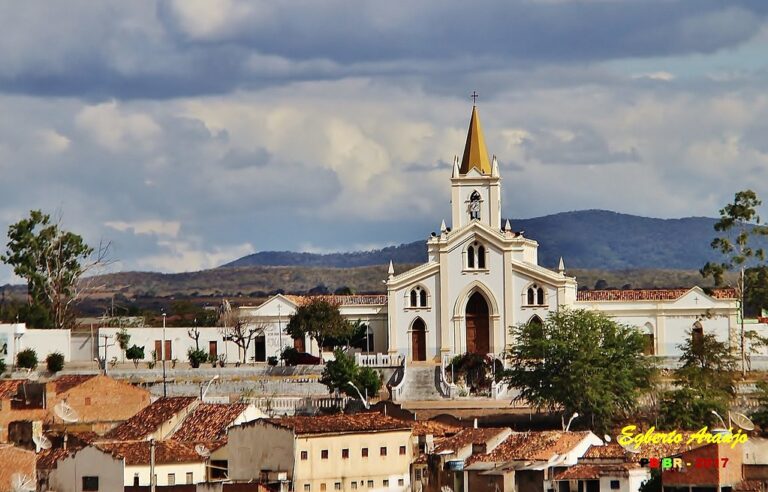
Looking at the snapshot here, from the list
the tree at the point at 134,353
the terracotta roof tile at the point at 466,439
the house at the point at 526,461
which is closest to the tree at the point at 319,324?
the tree at the point at 134,353

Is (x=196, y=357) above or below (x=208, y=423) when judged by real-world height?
above

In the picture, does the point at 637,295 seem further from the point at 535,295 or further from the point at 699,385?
the point at 699,385

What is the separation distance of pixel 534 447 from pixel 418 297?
48732 millimetres

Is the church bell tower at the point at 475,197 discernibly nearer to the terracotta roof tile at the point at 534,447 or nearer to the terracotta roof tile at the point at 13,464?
the terracotta roof tile at the point at 534,447

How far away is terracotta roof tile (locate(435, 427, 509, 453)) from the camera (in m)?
83.3

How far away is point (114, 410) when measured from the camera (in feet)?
328

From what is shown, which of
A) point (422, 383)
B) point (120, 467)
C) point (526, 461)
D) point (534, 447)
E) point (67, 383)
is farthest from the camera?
point (422, 383)

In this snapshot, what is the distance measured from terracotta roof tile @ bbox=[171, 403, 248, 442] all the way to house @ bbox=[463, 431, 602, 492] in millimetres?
10681

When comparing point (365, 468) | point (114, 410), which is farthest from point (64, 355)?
point (365, 468)

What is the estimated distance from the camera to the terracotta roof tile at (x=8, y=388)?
97.2m

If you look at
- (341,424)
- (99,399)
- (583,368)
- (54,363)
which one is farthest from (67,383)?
→ (341,424)

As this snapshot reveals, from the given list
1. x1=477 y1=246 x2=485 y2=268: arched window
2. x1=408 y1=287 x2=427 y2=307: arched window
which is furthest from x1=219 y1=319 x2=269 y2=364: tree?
x1=477 y1=246 x2=485 y2=268: arched window

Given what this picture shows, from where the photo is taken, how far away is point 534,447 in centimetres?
7994

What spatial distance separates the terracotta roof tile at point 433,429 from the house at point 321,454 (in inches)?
186
